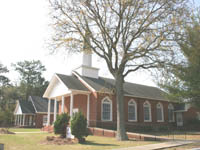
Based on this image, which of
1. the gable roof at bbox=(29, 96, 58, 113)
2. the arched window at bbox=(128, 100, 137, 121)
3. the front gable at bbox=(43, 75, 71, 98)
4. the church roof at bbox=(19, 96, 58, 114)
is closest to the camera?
the front gable at bbox=(43, 75, 71, 98)

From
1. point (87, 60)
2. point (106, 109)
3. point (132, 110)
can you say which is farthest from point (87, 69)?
point (132, 110)

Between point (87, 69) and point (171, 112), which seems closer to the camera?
point (87, 69)

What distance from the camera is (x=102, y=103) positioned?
75.7 feet

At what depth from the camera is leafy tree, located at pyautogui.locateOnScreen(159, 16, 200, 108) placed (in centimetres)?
1574

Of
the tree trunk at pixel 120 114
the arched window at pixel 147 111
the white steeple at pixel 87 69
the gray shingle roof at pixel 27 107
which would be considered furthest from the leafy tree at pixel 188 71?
the gray shingle roof at pixel 27 107

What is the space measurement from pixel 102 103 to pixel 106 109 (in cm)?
98

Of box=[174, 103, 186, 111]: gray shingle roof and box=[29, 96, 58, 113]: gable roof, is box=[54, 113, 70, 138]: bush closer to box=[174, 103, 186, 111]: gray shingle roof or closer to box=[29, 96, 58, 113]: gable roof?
box=[174, 103, 186, 111]: gray shingle roof

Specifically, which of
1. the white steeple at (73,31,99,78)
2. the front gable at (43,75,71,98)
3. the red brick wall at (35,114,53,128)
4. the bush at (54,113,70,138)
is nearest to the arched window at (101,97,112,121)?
the front gable at (43,75,71,98)

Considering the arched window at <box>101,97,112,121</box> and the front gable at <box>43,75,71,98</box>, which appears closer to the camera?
the arched window at <box>101,97,112,121</box>

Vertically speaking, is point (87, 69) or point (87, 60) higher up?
point (87, 60)

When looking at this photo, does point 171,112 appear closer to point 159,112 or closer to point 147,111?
point 159,112

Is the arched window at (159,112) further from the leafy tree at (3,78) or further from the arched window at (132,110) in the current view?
the leafy tree at (3,78)

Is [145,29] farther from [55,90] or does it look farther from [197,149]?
[55,90]

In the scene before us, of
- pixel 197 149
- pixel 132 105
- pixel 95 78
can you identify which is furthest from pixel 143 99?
pixel 197 149
